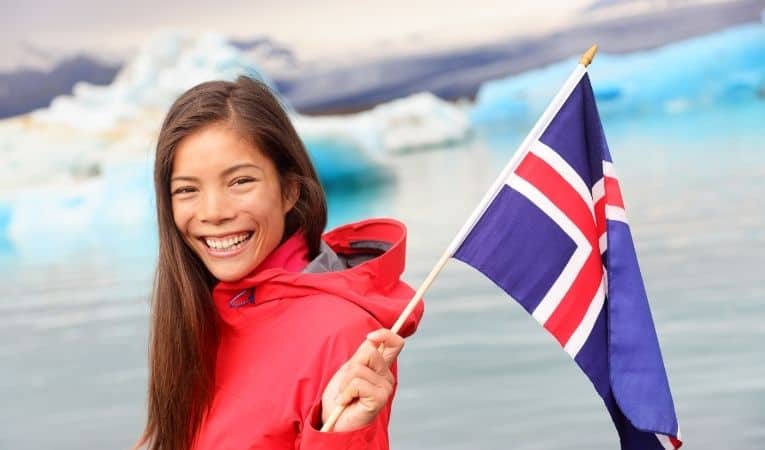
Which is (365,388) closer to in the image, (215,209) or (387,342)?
(387,342)

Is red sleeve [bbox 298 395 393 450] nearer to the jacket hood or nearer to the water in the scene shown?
the jacket hood

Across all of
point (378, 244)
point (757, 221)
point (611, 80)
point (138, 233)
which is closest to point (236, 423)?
point (378, 244)

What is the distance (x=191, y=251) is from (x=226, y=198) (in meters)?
0.11

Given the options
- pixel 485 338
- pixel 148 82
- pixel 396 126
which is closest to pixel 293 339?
pixel 485 338

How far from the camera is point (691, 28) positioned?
1040 centimetres

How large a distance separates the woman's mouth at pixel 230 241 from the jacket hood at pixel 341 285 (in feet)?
0.13

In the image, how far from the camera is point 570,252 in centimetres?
140

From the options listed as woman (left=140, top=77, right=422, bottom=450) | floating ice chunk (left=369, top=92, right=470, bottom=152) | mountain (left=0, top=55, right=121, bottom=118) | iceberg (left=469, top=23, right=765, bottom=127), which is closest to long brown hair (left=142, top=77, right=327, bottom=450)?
woman (left=140, top=77, right=422, bottom=450)

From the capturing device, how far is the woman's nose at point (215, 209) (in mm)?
1328

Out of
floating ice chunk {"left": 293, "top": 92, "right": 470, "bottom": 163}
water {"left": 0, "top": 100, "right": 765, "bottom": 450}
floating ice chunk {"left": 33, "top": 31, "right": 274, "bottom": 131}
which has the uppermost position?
floating ice chunk {"left": 33, "top": 31, "right": 274, "bottom": 131}

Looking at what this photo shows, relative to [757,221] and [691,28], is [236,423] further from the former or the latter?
[691,28]

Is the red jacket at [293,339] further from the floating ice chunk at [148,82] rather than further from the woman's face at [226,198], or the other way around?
the floating ice chunk at [148,82]

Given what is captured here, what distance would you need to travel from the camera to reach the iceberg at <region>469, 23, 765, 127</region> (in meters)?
10.2

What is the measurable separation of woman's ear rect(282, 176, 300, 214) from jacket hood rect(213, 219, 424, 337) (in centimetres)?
4
